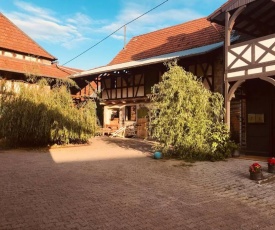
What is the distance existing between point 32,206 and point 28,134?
27.7ft

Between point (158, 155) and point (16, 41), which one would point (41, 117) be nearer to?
point (158, 155)

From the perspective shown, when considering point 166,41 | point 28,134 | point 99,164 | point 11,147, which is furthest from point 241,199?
point 166,41

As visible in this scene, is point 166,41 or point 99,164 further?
point 166,41

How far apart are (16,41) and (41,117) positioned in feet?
37.6

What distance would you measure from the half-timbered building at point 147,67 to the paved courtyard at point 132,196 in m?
7.52

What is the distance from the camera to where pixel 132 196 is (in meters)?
5.55

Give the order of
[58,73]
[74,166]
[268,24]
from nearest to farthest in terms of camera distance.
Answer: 1. [74,166]
2. [268,24]
3. [58,73]

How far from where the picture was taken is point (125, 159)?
33.6 feet

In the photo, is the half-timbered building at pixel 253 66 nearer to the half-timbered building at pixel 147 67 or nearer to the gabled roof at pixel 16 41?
the half-timbered building at pixel 147 67

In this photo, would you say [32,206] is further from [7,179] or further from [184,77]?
[184,77]

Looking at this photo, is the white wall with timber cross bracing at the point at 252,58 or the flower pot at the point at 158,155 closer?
the white wall with timber cross bracing at the point at 252,58

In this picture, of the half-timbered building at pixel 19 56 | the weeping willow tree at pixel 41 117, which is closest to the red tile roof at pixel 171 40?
the half-timbered building at pixel 19 56

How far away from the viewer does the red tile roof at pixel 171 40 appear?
56.2ft

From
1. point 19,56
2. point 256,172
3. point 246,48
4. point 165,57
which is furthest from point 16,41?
point 256,172
